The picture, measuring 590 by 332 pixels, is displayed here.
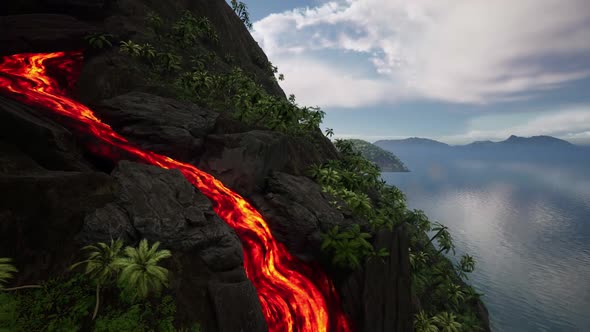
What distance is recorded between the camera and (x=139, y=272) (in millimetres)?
7203

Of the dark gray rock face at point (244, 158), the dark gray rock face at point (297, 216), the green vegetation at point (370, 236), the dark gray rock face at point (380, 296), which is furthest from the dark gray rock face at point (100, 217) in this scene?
the dark gray rock face at point (380, 296)

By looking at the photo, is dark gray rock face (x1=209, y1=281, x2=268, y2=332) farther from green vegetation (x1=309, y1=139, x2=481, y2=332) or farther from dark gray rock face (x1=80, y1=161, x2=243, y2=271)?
green vegetation (x1=309, y1=139, x2=481, y2=332)

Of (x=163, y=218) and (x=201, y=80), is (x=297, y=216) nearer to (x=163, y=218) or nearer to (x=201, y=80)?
(x=163, y=218)

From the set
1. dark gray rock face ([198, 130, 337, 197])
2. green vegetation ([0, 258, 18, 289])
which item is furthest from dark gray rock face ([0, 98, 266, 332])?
dark gray rock face ([198, 130, 337, 197])

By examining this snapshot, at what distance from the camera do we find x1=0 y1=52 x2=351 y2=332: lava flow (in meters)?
12.7

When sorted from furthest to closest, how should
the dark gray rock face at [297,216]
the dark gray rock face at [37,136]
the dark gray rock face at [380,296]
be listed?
the dark gray rock face at [297,216], the dark gray rock face at [380,296], the dark gray rock face at [37,136]

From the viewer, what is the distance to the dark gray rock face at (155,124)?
1375 cm

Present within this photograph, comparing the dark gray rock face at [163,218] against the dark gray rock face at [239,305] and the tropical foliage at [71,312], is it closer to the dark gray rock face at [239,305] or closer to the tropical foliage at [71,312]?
the dark gray rock face at [239,305]

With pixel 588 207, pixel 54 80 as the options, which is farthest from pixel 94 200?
pixel 588 207

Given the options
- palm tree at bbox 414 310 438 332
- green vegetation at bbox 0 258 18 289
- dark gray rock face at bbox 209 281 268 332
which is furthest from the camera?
palm tree at bbox 414 310 438 332

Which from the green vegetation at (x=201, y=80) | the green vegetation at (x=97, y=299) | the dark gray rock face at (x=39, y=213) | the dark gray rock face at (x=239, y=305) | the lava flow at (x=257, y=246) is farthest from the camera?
the green vegetation at (x=201, y=80)

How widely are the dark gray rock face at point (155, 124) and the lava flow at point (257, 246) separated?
0.48m

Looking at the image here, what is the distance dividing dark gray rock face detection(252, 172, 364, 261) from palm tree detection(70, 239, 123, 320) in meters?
7.36

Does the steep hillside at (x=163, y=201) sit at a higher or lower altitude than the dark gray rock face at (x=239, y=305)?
higher
